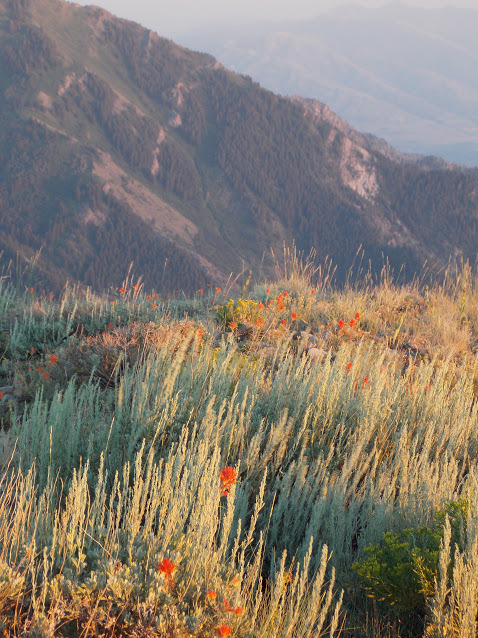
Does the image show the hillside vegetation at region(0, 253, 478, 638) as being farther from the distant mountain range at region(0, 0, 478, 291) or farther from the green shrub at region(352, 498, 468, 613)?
the distant mountain range at region(0, 0, 478, 291)

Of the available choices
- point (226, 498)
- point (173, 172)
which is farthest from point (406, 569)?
point (173, 172)

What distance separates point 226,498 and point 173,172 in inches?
4679

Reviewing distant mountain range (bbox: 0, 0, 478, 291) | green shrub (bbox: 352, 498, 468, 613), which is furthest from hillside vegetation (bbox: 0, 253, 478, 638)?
distant mountain range (bbox: 0, 0, 478, 291)

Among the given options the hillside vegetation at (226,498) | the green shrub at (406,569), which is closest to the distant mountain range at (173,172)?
the hillside vegetation at (226,498)

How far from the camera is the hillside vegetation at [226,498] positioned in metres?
1.58

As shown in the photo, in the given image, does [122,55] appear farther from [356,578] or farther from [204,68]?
[356,578]

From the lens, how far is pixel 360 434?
9.18 ft

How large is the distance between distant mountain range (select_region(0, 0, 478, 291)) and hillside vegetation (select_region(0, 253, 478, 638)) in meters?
77.0

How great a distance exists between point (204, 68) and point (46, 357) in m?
146

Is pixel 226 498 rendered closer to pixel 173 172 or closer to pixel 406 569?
pixel 406 569

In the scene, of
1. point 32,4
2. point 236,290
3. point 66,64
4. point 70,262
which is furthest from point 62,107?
point 236,290

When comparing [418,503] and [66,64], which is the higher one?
[66,64]

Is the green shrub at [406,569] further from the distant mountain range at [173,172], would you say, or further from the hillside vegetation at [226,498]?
the distant mountain range at [173,172]

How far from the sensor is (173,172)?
381 ft
